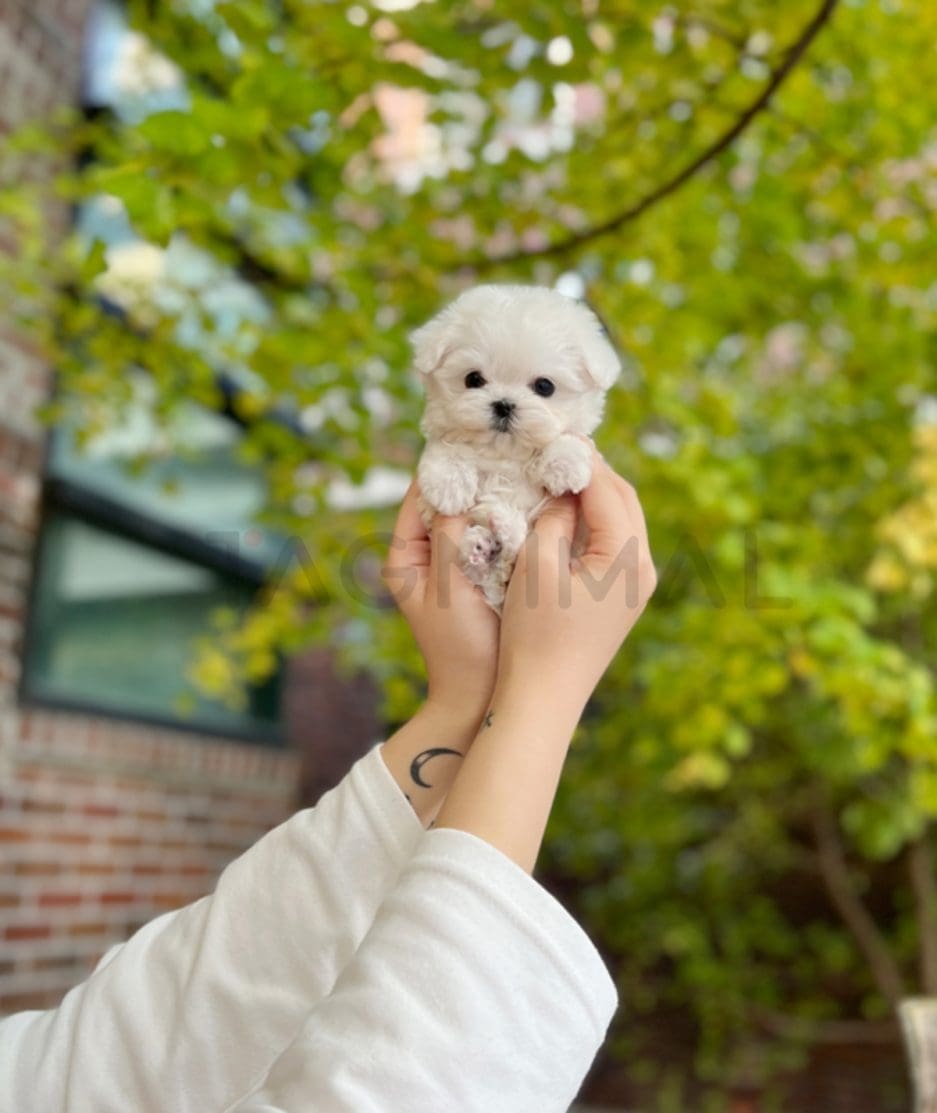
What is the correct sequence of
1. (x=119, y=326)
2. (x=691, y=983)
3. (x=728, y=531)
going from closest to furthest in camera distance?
(x=728, y=531) → (x=119, y=326) → (x=691, y=983)

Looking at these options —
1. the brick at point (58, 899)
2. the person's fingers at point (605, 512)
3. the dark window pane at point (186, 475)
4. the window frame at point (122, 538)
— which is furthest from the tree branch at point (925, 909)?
the person's fingers at point (605, 512)

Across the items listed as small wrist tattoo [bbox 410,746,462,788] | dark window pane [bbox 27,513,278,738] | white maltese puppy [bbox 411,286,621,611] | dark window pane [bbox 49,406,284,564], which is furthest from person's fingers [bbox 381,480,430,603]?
dark window pane [bbox 27,513,278,738]

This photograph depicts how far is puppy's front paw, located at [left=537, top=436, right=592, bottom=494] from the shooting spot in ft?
2.49

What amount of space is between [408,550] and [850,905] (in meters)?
3.24

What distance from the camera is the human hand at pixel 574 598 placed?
69cm

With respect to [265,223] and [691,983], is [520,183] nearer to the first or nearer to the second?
[265,223]

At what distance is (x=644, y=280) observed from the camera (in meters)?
2.42

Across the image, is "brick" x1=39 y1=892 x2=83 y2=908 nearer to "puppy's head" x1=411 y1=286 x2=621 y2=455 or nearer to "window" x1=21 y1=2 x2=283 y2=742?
"window" x1=21 y1=2 x2=283 y2=742

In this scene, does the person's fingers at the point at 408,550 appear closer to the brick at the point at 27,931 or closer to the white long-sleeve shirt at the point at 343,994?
the white long-sleeve shirt at the point at 343,994

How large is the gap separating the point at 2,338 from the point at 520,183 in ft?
4.35

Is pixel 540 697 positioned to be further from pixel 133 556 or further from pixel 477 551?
pixel 133 556

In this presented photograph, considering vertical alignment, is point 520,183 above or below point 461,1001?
above

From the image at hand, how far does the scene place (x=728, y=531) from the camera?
7.06 ft

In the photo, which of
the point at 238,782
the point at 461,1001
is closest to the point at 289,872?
the point at 461,1001
